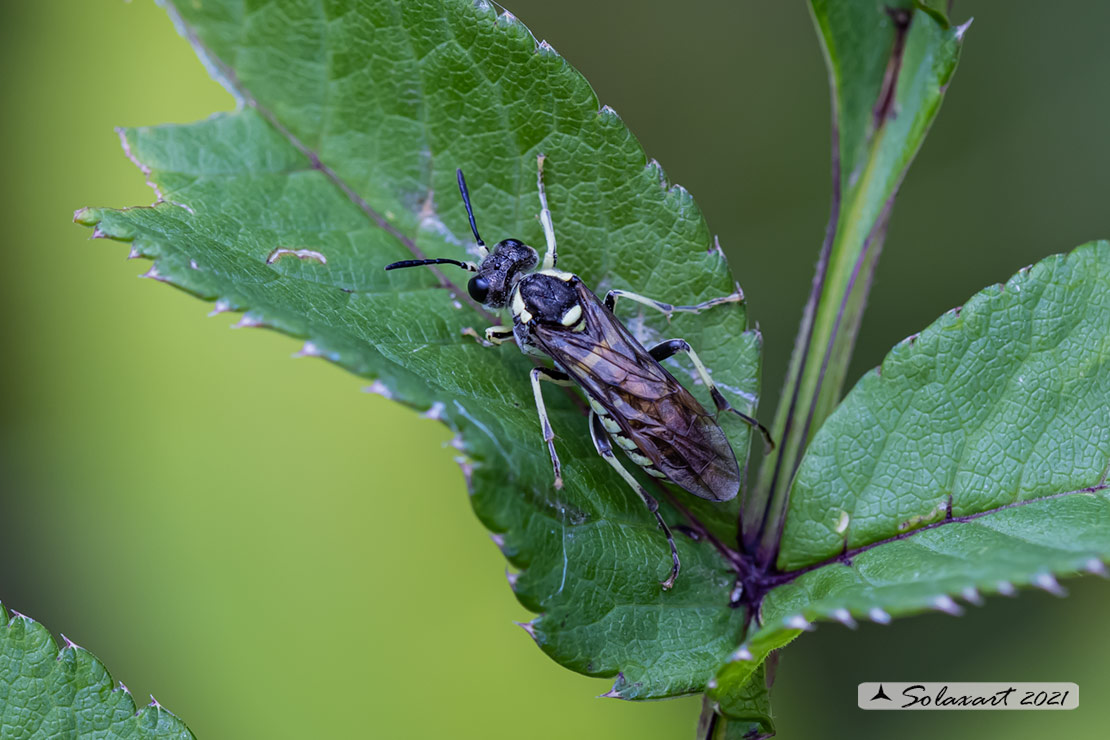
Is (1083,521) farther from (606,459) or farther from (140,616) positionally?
(140,616)

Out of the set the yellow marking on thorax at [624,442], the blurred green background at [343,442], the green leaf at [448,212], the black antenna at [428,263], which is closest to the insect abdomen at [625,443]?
the yellow marking on thorax at [624,442]

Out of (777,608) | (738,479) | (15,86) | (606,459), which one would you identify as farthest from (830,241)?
(15,86)

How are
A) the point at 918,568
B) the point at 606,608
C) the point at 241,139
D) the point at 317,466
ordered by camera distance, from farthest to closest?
1. the point at 317,466
2. the point at 241,139
3. the point at 606,608
4. the point at 918,568

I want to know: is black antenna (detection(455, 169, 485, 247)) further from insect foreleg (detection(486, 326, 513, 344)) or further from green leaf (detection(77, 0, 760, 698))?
insect foreleg (detection(486, 326, 513, 344))

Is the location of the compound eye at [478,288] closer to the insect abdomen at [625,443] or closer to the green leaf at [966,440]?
the insect abdomen at [625,443]

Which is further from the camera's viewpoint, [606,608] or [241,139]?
[241,139]

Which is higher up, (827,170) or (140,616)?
(827,170)

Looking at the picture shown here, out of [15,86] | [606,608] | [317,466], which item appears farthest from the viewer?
[15,86]
